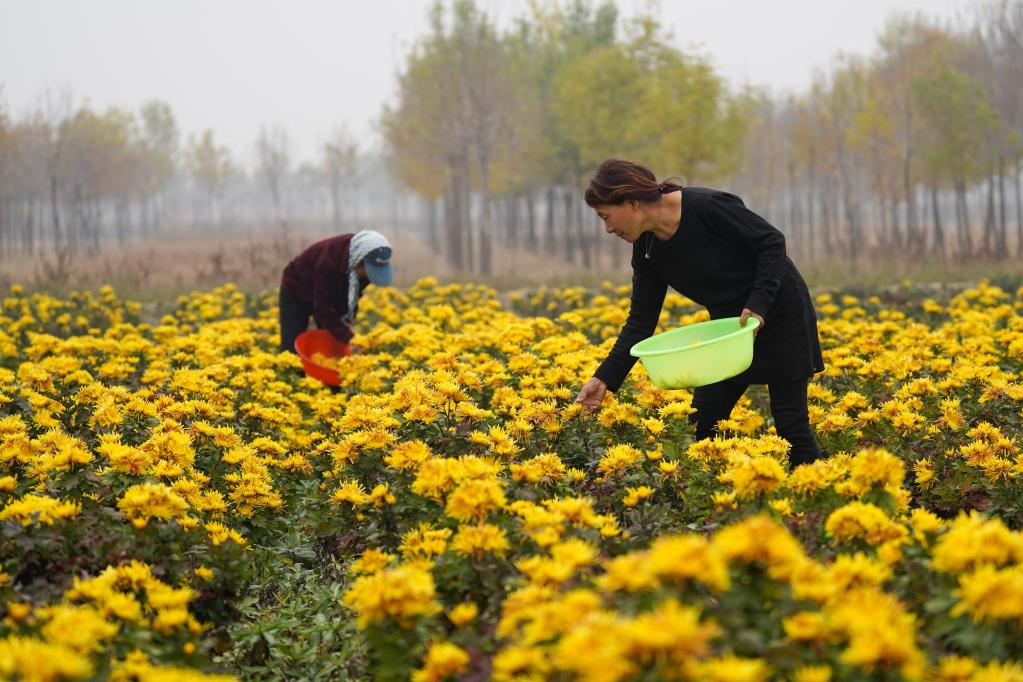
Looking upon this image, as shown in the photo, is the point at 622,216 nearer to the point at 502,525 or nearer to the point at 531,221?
the point at 502,525

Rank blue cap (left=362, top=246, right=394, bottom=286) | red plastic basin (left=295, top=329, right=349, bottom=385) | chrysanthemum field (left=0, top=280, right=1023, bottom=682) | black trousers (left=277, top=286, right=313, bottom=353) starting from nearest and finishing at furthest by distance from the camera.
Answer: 1. chrysanthemum field (left=0, top=280, right=1023, bottom=682)
2. red plastic basin (left=295, top=329, right=349, bottom=385)
3. blue cap (left=362, top=246, right=394, bottom=286)
4. black trousers (left=277, top=286, right=313, bottom=353)

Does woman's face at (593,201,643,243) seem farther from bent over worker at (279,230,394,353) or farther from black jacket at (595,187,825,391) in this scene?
bent over worker at (279,230,394,353)

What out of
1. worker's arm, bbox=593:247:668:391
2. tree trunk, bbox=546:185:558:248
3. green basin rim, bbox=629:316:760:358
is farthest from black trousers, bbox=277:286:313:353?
tree trunk, bbox=546:185:558:248

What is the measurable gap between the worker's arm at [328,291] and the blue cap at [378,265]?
0.99 feet

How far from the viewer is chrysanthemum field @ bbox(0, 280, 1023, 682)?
1779 mm

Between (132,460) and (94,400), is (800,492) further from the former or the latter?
(94,400)

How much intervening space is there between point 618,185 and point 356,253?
11.5 feet

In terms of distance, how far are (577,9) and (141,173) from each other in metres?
31.7

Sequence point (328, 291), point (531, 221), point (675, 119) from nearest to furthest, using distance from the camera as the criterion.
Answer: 1. point (328, 291)
2. point (675, 119)
3. point (531, 221)

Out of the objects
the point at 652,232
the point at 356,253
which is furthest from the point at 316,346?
the point at 652,232

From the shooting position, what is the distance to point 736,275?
4.04 metres

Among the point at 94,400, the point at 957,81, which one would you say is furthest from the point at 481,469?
the point at 957,81

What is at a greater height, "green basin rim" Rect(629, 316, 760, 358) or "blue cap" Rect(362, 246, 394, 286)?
"blue cap" Rect(362, 246, 394, 286)

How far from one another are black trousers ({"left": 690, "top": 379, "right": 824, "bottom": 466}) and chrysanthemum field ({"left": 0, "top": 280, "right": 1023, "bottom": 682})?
0.47 feet
